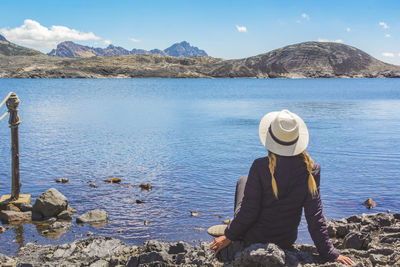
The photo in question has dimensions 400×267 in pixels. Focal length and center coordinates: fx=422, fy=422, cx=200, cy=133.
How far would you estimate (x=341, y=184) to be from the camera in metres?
17.3

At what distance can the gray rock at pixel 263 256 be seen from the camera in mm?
5230

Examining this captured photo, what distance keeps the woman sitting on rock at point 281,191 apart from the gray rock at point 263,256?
39 centimetres

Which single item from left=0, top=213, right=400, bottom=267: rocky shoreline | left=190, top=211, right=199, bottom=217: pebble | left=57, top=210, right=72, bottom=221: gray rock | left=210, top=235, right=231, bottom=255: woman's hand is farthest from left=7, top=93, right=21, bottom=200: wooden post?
left=210, top=235, right=231, bottom=255: woman's hand

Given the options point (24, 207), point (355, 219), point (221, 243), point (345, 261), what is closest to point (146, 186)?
point (24, 207)

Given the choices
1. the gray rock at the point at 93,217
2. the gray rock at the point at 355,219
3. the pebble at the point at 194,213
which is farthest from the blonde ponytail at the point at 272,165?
the gray rock at the point at 93,217

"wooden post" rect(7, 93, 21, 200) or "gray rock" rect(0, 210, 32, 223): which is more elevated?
"wooden post" rect(7, 93, 21, 200)

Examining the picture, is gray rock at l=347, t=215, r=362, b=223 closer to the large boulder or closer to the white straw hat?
the white straw hat

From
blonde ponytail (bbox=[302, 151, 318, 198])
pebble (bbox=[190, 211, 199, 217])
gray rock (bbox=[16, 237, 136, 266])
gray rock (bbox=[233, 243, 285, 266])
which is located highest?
blonde ponytail (bbox=[302, 151, 318, 198])

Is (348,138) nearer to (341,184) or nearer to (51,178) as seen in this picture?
(341,184)

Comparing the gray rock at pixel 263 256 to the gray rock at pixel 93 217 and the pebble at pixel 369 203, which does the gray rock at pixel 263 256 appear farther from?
the pebble at pixel 369 203

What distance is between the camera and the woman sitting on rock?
5.38 m

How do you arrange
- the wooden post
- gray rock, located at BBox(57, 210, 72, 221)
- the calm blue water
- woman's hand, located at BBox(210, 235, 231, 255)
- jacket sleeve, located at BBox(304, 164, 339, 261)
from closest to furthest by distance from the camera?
jacket sleeve, located at BBox(304, 164, 339, 261)
woman's hand, located at BBox(210, 235, 231, 255)
gray rock, located at BBox(57, 210, 72, 221)
the calm blue water
the wooden post

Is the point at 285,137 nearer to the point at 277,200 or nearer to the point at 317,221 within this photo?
the point at 277,200

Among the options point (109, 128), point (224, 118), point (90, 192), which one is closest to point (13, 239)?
point (90, 192)
